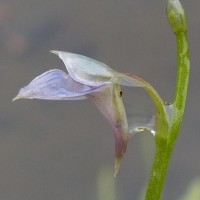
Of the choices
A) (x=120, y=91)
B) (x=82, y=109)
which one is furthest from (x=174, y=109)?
(x=82, y=109)

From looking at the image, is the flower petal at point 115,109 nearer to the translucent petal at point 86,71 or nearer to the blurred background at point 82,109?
the translucent petal at point 86,71

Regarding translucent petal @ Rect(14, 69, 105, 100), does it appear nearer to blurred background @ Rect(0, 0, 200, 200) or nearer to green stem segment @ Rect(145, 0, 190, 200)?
green stem segment @ Rect(145, 0, 190, 200)

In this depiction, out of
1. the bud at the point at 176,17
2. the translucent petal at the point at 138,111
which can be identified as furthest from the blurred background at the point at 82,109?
the bud at the point at 176,17

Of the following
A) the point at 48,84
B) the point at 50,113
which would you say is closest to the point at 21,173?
the point at 50,113

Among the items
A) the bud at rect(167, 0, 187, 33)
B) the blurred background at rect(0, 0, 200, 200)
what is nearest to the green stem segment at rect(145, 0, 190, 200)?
the bud at rect(167, 0, 187, 33)

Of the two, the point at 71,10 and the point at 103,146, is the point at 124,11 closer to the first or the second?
the point at 71,10

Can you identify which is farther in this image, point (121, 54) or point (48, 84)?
point (121, 54)
